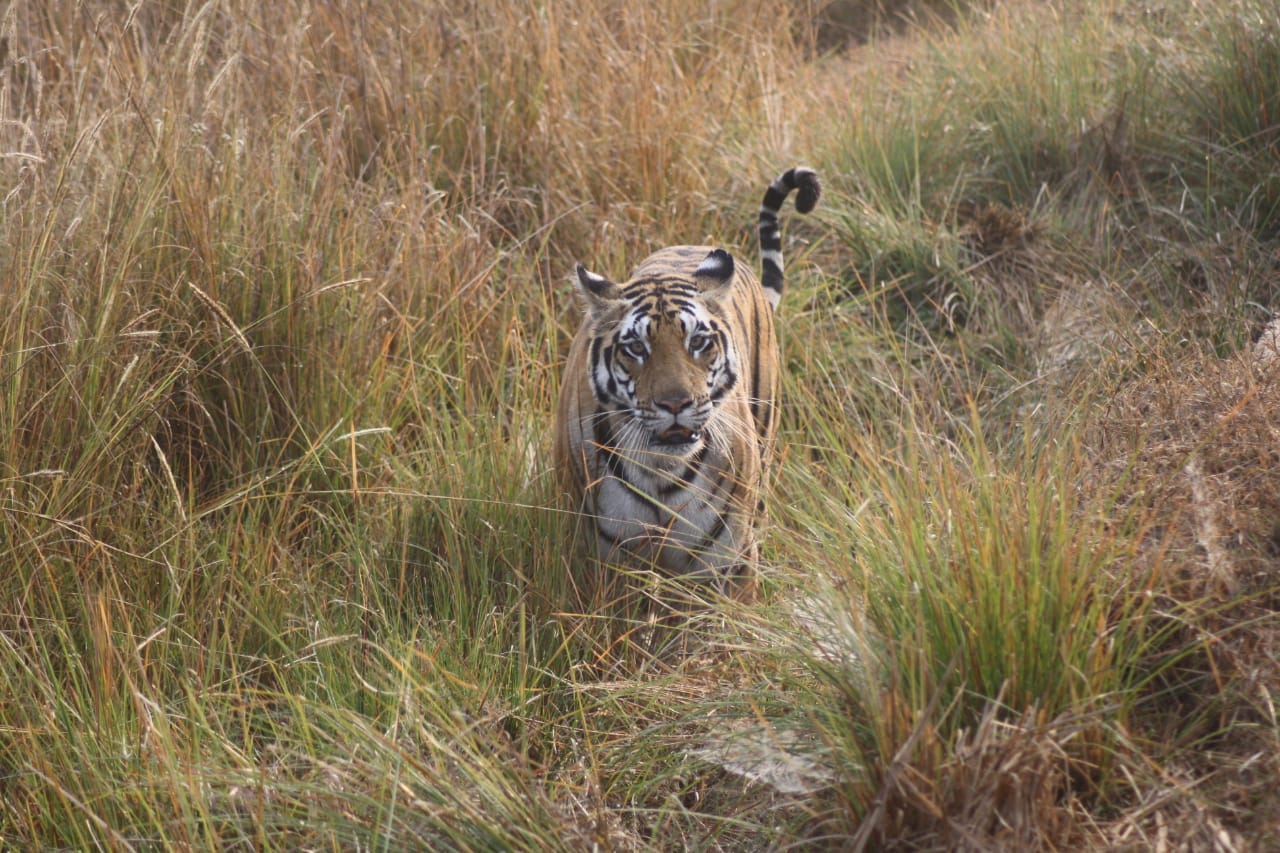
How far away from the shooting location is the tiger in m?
3.52

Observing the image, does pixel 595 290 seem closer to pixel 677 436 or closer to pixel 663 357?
pixel 663 357

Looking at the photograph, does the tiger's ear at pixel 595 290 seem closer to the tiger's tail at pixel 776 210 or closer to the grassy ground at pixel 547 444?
the grassy ground at pixel 547 444

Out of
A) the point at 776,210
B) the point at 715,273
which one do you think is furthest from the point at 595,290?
the point at 776,210

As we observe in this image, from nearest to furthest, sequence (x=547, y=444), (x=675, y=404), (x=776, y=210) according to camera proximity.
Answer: (x=675, y=404) → (x=547, y=444) → (x=776, y=210)

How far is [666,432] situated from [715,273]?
551mm

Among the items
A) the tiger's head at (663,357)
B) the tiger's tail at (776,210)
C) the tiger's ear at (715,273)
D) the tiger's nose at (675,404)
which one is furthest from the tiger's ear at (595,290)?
the tiger's tail at (776,210)

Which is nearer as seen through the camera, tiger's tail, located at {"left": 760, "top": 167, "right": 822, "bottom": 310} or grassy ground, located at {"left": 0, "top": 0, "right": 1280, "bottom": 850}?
grassy ground, located at {"left": 0, "top": 0, "right": 1280, "bottom": 850}

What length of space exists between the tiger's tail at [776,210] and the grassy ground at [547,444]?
27 cm

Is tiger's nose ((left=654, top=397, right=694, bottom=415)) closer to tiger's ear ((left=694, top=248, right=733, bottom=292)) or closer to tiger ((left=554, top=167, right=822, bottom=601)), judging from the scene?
tiger ((left=554, top=167, right=822, bottom=601))

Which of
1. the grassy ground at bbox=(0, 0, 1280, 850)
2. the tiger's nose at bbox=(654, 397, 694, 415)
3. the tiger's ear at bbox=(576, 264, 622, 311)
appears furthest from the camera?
the tiger's ear at bbox=(576, 264, 622, 311)

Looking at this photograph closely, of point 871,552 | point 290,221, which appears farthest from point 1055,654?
point 290,221

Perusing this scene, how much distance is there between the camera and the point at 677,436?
138 inches

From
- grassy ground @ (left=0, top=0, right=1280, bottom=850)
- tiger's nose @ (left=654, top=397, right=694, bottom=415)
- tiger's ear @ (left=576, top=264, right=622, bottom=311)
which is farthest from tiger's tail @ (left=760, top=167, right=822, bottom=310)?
tiger's nose @ (left=654, top=397, right=694, bottom=415)

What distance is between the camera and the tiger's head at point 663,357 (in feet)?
11.5
